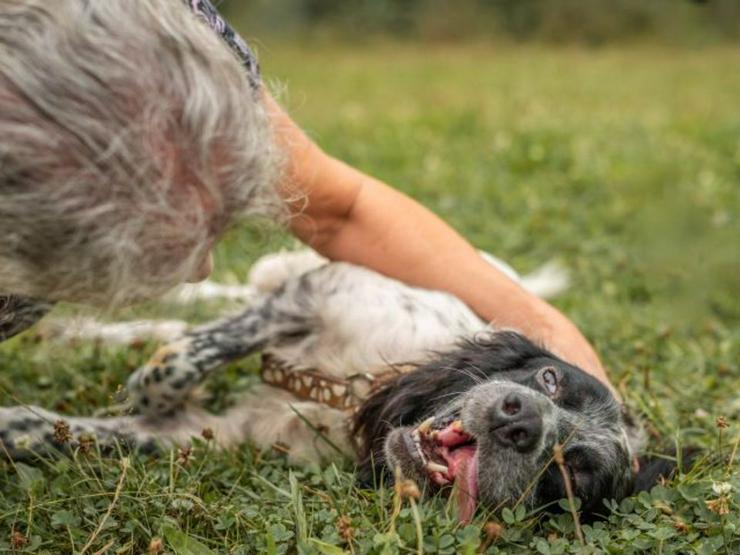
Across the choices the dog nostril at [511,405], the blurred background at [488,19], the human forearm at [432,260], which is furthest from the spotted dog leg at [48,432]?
the blurred background at [488,19]

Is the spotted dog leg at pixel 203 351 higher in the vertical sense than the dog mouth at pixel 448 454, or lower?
lower

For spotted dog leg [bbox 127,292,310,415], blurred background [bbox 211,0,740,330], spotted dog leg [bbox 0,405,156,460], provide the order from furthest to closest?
blurred background [bbox 211,0,740,330], spotted dog leg [bbox 127,292,310,415], spotted dog leg [bbox 0,405,156,460]

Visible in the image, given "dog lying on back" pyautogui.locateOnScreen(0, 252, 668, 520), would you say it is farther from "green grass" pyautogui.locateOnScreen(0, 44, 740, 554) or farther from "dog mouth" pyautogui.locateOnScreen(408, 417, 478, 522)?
"green grass" pyautogui.locateOnScreen(0, 44, 740, 554)

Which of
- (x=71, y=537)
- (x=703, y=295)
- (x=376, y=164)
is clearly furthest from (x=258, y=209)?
(x=376, y=164)

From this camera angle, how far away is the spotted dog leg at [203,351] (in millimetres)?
3705

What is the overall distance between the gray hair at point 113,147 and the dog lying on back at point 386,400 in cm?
67

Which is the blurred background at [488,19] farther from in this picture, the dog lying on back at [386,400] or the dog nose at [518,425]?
the dog nose at [518,425]

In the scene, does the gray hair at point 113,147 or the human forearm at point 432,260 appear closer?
the gray hair at point 113,147

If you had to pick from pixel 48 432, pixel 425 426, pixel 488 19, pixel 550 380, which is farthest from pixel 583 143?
pixel 488 19

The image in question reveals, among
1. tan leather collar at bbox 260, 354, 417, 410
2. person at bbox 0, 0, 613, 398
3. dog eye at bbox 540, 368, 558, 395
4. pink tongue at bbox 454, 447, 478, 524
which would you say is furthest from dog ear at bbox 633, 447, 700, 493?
person at bbox 0, 0, 613, 398

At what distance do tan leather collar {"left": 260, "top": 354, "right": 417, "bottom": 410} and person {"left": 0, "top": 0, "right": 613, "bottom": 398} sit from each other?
1308mm

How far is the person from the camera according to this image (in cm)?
201

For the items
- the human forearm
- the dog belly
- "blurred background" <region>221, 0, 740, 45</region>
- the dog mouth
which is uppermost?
the human forearm

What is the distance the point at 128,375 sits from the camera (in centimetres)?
397
